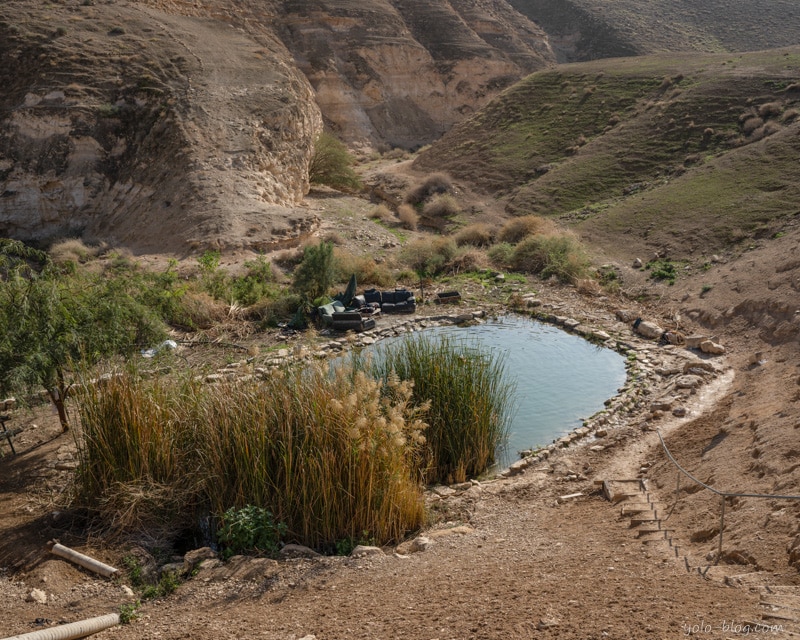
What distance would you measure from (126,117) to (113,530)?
21.1 meters

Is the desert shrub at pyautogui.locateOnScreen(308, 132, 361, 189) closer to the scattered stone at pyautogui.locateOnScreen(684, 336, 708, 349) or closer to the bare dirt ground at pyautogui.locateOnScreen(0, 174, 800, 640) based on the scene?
the scattered stone at pyautogui.locateOnScreen(684, 336, 708, 349)

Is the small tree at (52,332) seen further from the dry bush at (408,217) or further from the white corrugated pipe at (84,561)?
the dry bush at (408,217)

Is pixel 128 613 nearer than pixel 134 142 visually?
Yes

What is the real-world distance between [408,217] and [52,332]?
1926 centimetres

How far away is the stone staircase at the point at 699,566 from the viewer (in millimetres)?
4387

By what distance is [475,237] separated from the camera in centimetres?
2345

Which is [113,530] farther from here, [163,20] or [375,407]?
[163,20]

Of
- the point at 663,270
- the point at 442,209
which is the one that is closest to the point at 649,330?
the point at 663,270

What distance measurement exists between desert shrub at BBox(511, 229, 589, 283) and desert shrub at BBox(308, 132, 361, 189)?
513 inches

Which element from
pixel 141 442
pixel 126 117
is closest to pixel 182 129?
pixel 126 117

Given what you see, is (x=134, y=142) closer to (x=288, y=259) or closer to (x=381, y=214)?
(x=288, y=259)

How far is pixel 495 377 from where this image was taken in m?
10.4

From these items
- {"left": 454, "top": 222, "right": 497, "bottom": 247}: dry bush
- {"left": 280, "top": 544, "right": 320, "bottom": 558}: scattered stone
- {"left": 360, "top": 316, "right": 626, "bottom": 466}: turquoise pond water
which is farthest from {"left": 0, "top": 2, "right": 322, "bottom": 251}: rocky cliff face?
{"left": 280, "top": 544, "right": 320, "bottom": 558}: scattered stone

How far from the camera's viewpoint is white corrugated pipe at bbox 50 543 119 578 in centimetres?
652
